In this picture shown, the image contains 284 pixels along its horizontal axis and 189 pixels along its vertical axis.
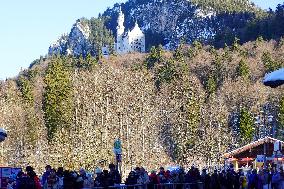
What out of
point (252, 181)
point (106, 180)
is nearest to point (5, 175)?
point (106, 180)

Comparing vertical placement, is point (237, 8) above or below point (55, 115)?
above

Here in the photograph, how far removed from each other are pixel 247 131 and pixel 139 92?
21497mm

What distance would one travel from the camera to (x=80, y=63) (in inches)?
4422

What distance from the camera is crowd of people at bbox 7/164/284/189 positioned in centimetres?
1580

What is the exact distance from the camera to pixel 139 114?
64.3 m

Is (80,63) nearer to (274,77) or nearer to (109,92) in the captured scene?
(109,92)

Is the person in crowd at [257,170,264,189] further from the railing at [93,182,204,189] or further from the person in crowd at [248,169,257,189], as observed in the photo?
the railing at [93,182,204,189]

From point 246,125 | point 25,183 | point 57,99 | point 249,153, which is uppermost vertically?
point 57,99

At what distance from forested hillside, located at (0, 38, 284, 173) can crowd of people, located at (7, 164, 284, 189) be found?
86.2ft

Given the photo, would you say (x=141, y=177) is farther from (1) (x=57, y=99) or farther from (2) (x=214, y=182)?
(1) (x=57, y=99)

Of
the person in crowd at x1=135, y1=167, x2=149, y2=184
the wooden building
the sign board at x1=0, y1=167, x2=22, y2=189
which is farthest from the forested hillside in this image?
the person in crowd at x1=135, y1=167, x2=149, y2=184

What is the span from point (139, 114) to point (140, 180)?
46159 millimetres

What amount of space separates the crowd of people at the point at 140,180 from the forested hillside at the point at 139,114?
26288 millimetres

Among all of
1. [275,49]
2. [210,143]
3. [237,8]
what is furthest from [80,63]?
[237,8]
